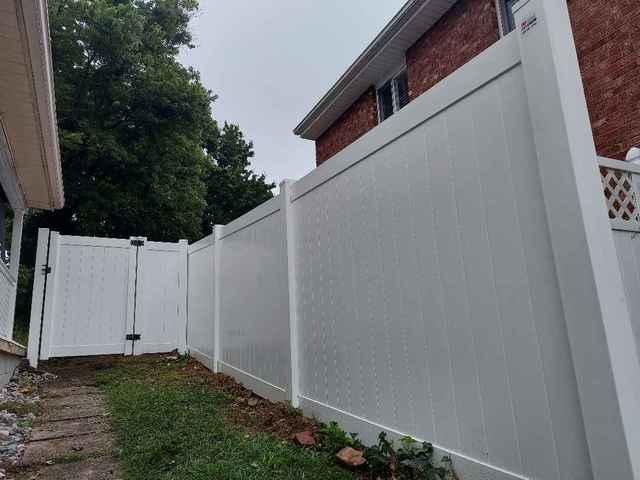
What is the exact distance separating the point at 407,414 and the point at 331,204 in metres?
1.51

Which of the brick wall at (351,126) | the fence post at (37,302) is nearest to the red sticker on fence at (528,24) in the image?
the brick wall at (351,126)

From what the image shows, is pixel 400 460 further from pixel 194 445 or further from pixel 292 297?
pixel 292 297

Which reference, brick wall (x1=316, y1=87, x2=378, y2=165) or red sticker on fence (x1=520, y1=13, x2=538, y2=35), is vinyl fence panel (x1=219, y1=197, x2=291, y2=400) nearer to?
red sticker on fence (x1=520, y1=13, x2=538, y2=35)

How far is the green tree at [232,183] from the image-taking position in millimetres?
23328

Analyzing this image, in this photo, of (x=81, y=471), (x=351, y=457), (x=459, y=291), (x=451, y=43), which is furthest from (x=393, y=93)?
(x=81, y=471)

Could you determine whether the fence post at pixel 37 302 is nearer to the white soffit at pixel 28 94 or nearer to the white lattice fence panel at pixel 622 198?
the white soffit at pixel 28 94

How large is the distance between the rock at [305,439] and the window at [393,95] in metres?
5.60

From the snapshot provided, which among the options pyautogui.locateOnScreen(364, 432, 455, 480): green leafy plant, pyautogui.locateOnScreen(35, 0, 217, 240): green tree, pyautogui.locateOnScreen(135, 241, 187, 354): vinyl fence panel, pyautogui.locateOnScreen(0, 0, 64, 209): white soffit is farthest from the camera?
pyautogui.locateOnScreen(35, 0, 217, 240): green tree

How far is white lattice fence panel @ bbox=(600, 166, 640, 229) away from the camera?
2.24 m

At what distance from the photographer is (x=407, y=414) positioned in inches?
91.7

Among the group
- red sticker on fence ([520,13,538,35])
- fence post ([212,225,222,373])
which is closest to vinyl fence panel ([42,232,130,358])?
fence post ([212,225,222,373])

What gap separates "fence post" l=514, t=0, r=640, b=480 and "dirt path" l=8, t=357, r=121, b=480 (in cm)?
249

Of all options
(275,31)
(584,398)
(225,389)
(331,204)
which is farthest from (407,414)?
(275,31)

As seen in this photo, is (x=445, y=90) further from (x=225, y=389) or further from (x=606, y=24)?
(x=225, y=389)
